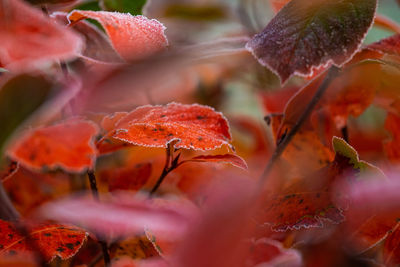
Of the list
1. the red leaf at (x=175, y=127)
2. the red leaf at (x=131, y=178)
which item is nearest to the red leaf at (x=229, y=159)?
the red leaf at (x=175, y=127)

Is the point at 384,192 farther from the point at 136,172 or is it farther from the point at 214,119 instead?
the point at 136,172

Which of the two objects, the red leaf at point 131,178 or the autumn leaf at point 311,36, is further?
the red leaf at point 131,178

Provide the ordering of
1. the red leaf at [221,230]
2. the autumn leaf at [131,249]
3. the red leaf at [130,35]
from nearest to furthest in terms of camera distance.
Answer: the red leaf at [221,230] → the red leaf at [130,35] → the autumn leaf at [131,249]

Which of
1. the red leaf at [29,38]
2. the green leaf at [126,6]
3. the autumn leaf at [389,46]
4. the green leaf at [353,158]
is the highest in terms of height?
the red leaf at [29,38]

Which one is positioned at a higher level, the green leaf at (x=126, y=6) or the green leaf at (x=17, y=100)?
the green leaf at (x=17, y=100)

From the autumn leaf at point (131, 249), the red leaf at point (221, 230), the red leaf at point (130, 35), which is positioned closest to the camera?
the red leaf at point (221, 230)

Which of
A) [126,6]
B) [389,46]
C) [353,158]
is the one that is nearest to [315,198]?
[353,158]

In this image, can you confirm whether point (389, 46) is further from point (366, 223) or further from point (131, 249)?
point (131, 249)

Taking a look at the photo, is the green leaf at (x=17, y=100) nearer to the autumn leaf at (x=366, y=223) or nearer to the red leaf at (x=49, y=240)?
the red leaf at (x=49, y=240)
